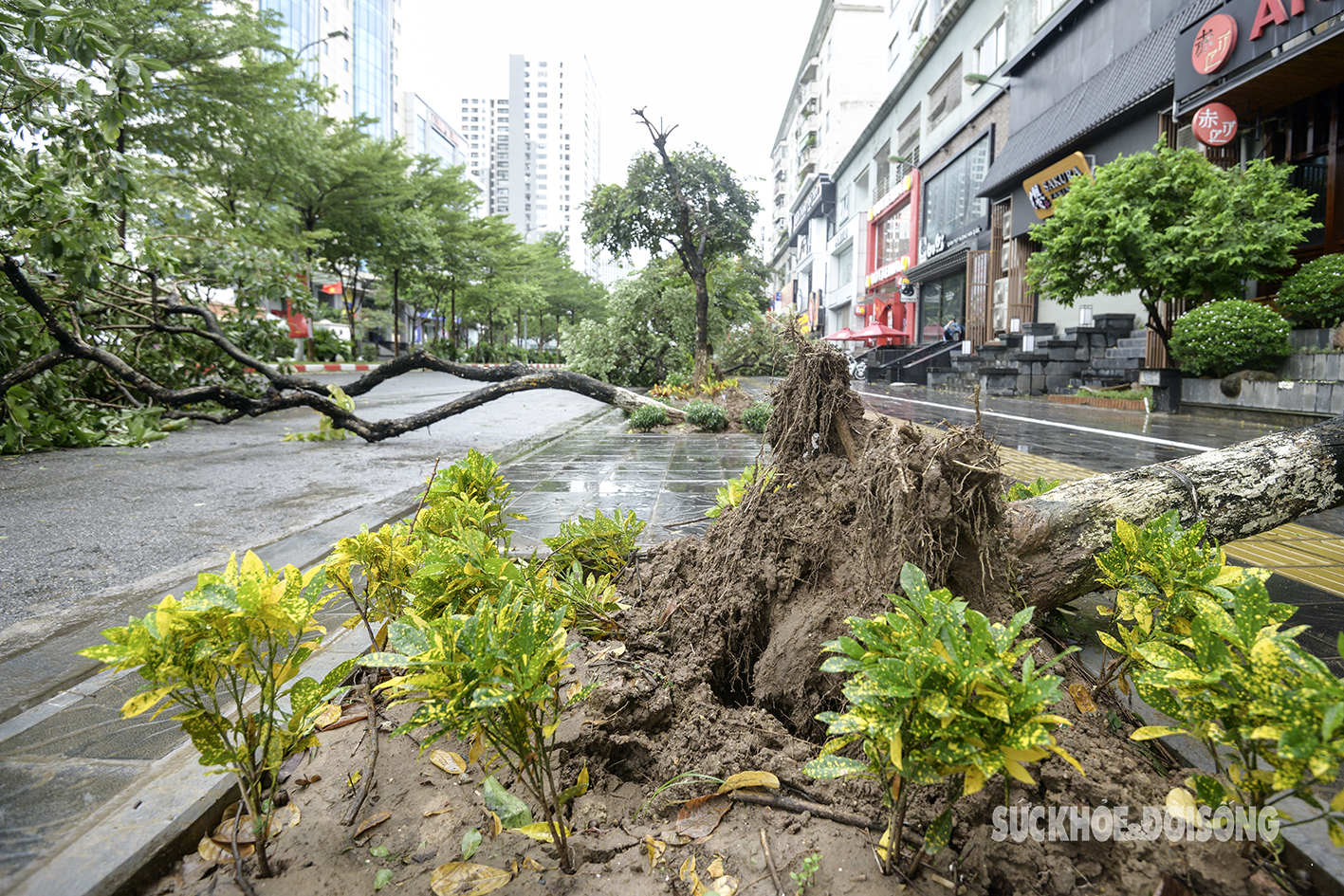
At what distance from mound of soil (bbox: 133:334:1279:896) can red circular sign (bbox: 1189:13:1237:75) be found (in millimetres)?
14471

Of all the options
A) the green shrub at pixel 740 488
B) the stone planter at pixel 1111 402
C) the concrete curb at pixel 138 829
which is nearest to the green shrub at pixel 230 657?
the concrete curb at pixel 138 829

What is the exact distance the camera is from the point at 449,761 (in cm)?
185

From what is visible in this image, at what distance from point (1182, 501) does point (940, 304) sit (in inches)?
1228

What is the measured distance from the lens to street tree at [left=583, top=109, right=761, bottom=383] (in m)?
15.1

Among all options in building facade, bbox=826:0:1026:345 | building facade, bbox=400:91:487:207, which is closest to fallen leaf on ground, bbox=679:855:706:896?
building facade, bbox=826:0:1026:345

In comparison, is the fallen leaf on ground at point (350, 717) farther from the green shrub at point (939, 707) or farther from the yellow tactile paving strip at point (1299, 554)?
the yellow tactile paving strip at point (1299, 554)

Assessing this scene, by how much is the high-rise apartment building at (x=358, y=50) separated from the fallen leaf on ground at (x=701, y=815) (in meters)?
59.3

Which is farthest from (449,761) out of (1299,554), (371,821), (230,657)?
(1299,554)

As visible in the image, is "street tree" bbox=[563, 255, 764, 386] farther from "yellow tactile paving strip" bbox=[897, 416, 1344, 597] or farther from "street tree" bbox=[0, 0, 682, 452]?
"yellow tactile paving strip" bbox=[897, 416, 1344, 597]

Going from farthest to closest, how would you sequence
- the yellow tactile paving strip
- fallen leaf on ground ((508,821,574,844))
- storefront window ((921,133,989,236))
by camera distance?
storefront window ((921,133,989,236)), the yellow tactile paving strip, fallen leaf on ground ((508,821,574,844))

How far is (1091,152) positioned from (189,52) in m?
22.5

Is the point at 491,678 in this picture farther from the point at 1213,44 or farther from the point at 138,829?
the point at 1213,44

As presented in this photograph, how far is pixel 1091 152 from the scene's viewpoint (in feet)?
Answer: 59.1

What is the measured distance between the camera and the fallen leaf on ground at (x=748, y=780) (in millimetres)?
1649
